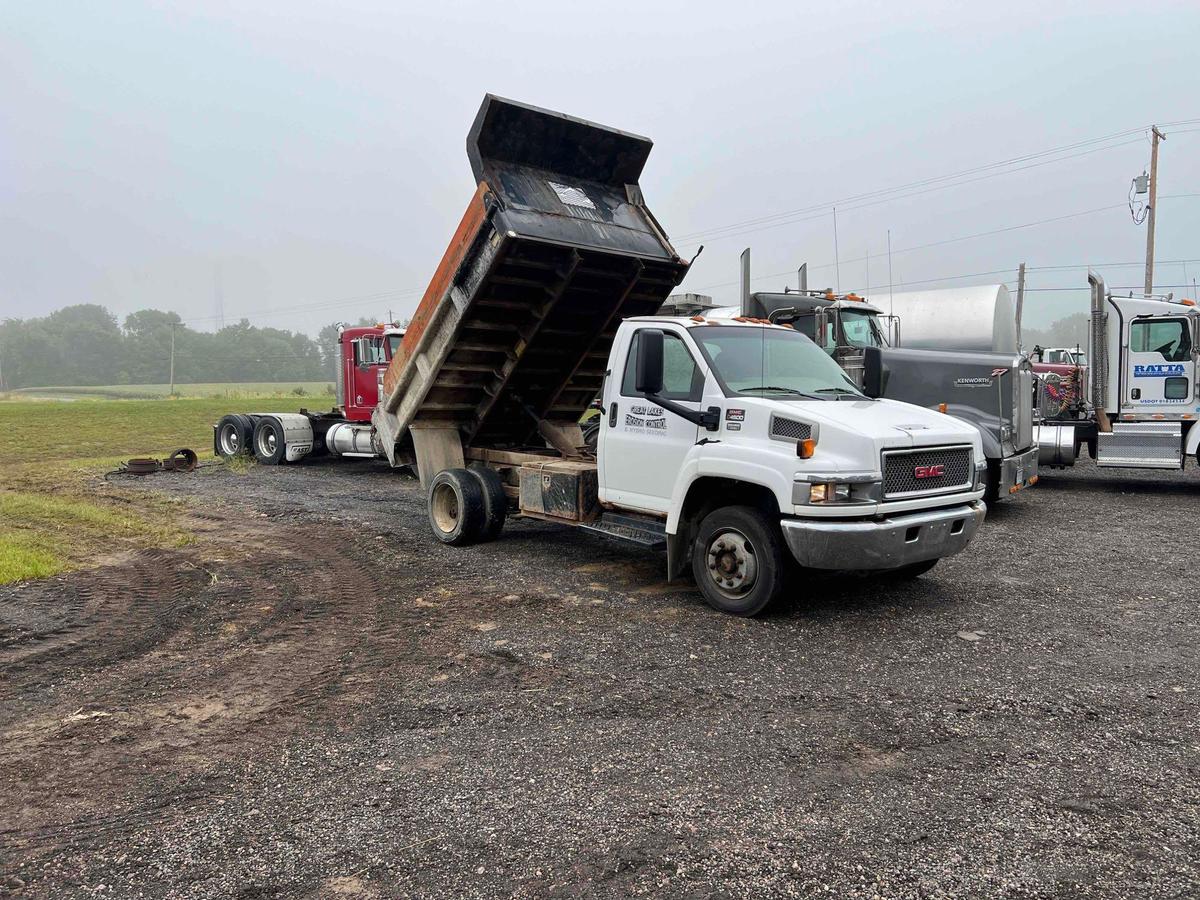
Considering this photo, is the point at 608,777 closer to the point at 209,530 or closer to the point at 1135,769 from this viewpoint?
the point at 1135,769

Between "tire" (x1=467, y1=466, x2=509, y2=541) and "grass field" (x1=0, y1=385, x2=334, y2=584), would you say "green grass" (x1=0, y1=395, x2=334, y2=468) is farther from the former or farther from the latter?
"tire" (x1=467, y1=466, x2=509, y2=541)

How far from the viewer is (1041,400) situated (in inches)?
512

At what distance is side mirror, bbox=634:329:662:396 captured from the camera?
6449 millimetres

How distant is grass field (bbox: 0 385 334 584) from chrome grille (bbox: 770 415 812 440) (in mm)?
6570

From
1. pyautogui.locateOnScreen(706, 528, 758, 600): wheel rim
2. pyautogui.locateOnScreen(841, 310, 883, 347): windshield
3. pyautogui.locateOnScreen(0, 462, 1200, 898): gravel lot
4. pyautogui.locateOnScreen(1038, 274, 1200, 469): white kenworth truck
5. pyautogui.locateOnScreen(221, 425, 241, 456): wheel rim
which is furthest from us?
pyautogui.locateOnScreen(221, 425, 241, 456): wheel rim

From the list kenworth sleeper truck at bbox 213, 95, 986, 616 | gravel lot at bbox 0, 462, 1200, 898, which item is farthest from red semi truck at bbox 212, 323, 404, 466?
gravel lot at bbox 0, 462, 1200, 898

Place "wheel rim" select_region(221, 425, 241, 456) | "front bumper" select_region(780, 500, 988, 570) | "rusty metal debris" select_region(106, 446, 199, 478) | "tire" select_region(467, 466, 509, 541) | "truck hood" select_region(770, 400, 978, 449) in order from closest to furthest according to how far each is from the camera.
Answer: "front bumper" select_region(780, 500, 988, 570) → "truck hood" select_region(770, 400, 978, 449) → "tire" select_region(467, 466, 509, 541) → "rusty metal debris" select_region(106, 446, 199, 478) → "wheel rim" select_region(221, 425, 241, 456)

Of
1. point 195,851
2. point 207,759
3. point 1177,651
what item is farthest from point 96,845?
point 1177,651

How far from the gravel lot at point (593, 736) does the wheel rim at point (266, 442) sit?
32.4ft

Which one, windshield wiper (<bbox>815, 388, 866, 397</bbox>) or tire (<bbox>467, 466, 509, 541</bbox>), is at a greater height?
windshield wiper (<bbox>815, 388, 866, 397</bbox>)

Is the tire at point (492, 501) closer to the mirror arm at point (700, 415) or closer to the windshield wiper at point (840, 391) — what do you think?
the mirror arm at point (700, 415)

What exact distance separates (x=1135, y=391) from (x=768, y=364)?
375 inches

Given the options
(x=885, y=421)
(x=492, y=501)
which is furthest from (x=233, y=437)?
(x=885, y=421)

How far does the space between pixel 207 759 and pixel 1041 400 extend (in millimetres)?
12643
